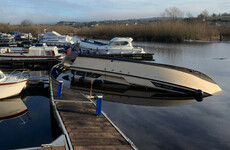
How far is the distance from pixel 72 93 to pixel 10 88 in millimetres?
3911

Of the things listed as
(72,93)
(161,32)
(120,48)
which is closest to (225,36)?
(161,32)

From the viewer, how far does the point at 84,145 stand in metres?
6.58

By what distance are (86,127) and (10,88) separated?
7533mm

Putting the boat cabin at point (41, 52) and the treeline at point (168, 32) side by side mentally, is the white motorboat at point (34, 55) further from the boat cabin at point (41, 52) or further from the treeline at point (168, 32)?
the treeline at point (168, 32)

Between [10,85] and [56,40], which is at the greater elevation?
[56,40]

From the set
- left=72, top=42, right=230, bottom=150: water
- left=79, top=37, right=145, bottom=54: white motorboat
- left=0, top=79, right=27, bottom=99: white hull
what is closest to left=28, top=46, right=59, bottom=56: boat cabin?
left=79, top=37, right=145, bottom=54: white motorboat

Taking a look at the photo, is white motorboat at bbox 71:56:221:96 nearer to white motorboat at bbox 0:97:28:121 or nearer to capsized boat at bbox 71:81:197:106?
capsized boat at bbox 71:81:197:106

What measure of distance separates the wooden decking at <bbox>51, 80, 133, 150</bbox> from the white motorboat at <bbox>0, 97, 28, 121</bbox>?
7.23ft

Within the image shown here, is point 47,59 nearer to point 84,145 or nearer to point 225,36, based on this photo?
point 84,145

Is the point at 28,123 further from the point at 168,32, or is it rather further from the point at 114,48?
the point at 168,32

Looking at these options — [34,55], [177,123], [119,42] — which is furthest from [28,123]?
[119,42]

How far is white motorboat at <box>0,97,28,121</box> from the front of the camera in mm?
11156

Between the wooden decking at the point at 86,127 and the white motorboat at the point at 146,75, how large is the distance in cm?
619

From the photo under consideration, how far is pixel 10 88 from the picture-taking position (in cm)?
1316
